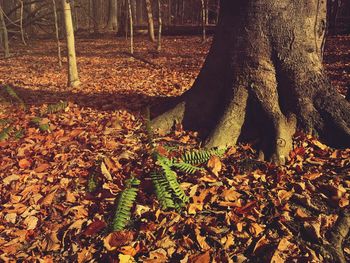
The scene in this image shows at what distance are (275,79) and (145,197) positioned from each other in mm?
2213

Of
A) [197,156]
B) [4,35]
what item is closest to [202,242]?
[197,156]

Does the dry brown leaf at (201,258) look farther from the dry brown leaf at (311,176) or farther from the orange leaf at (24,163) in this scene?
the orange leaf at (24,163)

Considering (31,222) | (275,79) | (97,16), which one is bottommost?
(31,222)

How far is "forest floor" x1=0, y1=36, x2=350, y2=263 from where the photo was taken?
106 inches

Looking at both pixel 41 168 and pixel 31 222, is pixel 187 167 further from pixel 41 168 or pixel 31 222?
pixel 41 168

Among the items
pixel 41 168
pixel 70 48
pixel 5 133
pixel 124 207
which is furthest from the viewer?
pixel 70 48

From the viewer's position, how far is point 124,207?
118 inches

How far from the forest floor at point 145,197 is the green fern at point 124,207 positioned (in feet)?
0.22

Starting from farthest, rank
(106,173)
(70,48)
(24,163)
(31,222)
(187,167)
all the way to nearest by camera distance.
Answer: (70,48)
(24,163)
(106,173)
(187,167)
(31,222)

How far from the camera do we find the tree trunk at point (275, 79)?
3.76m

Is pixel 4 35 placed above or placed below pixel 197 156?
above

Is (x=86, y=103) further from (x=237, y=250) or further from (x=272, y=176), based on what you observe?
(x=237, y=250)

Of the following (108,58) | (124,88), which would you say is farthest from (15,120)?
(108,58)

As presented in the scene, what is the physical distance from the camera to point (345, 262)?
2.39m
